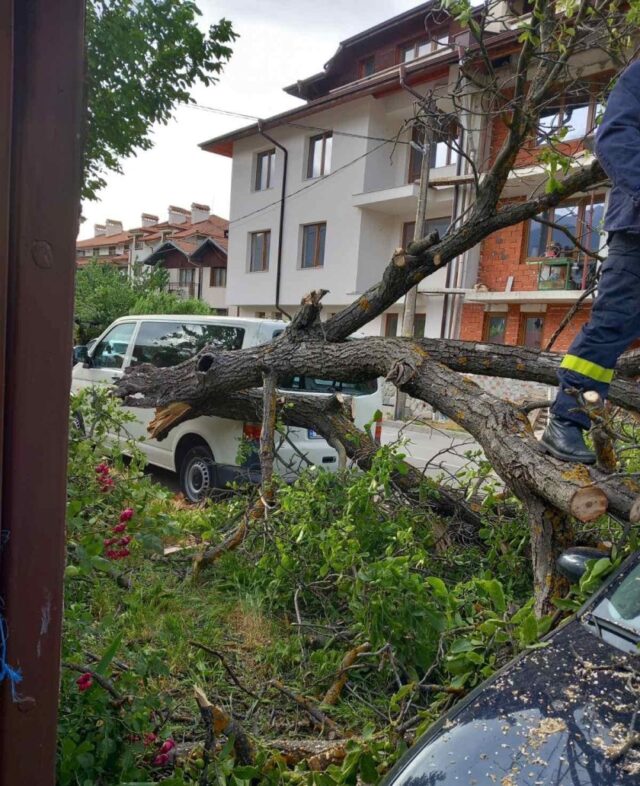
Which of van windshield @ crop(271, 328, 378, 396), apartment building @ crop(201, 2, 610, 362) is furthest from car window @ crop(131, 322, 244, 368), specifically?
apartment building @ crop(201, 2, 610, 362)

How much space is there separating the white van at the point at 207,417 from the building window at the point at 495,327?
1264 centimetres

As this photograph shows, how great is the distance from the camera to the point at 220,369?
18.0ft

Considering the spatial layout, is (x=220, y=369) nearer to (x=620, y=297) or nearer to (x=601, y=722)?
(x=620, y=297)

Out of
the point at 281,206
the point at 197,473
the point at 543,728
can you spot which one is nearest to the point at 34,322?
the point at 543,728

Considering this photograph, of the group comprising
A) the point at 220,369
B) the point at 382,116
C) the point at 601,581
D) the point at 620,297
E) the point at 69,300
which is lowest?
the point at 601,581

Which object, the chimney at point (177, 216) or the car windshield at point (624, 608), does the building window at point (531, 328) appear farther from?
the chimney at point (177, 216)

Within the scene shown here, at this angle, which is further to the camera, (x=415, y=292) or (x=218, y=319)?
(x=415, y=292)

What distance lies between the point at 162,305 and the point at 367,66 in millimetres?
10972

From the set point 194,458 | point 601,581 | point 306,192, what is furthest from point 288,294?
point 601,581

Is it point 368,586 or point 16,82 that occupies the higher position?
point 16,82

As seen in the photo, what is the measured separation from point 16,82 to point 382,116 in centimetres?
2051

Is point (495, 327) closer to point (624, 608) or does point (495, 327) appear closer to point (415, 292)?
point (415, 292)

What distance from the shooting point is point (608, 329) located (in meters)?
2.77

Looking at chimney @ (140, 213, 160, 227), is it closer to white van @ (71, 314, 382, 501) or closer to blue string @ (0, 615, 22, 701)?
white van @ (71, 314, 382, 501)
